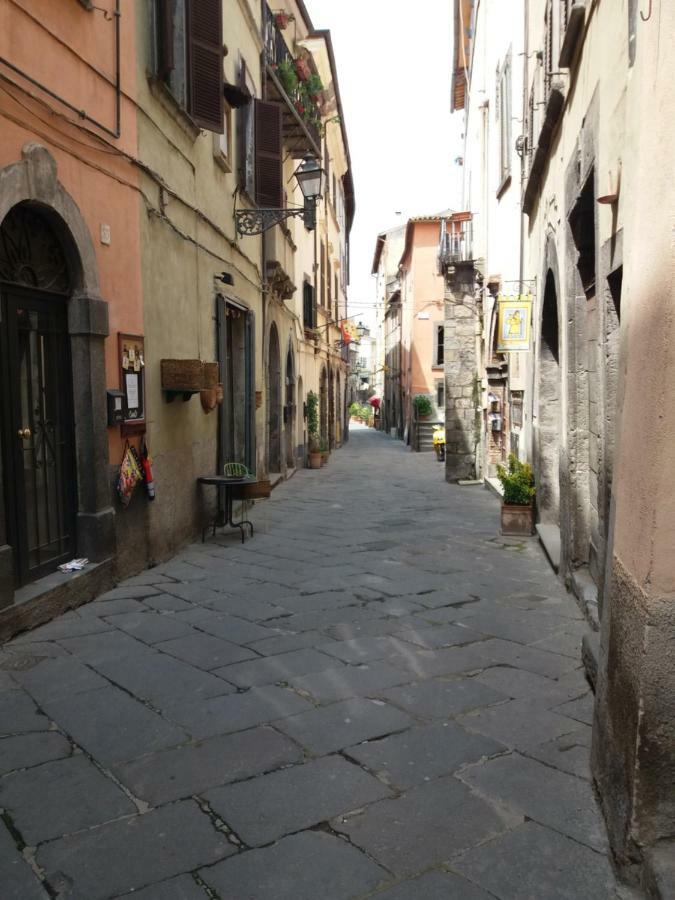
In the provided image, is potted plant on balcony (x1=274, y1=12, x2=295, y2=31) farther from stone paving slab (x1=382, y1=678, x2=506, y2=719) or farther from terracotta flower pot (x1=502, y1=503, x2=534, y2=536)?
stone paving slab (x1=382, y1=678, x2=506, y2=719)

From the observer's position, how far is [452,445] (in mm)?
13812

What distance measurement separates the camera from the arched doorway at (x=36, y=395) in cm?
433

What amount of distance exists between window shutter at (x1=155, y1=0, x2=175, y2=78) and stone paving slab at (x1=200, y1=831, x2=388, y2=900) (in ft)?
19.3

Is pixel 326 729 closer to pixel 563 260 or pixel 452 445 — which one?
pixel 563 260

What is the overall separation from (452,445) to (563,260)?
27.8 ft

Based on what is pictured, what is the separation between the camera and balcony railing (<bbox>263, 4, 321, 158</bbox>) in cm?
1126

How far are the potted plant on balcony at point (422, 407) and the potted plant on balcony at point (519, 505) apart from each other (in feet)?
56.1

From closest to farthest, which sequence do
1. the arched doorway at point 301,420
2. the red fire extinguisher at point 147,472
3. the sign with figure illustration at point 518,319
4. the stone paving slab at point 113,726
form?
the stone paving slab at point 113,726
the red fire extinguisher at point 147,472
the sign with figure illustration at point 518,319
the arched doorway at point 301,420

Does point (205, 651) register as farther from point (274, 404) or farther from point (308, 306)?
point (308, 306)

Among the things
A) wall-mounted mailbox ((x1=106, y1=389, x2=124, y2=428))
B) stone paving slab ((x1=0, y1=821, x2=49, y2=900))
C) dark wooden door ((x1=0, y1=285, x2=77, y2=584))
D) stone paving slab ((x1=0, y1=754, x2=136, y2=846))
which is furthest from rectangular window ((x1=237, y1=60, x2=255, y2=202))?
stone paving slab ((x1=0, y1=821, x2=49, y2=900))

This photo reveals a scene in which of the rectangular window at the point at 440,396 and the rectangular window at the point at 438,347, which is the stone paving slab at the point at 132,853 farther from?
Result: the rectangular window at the point at 438,347

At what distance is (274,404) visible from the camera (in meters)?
13.3

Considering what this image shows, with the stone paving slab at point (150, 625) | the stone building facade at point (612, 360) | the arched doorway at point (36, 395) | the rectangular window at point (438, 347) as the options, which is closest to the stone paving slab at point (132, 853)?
the stone building facade at point (612, 360)

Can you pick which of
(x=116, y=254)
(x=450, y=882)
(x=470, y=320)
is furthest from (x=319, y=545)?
(x=470, y=320)
